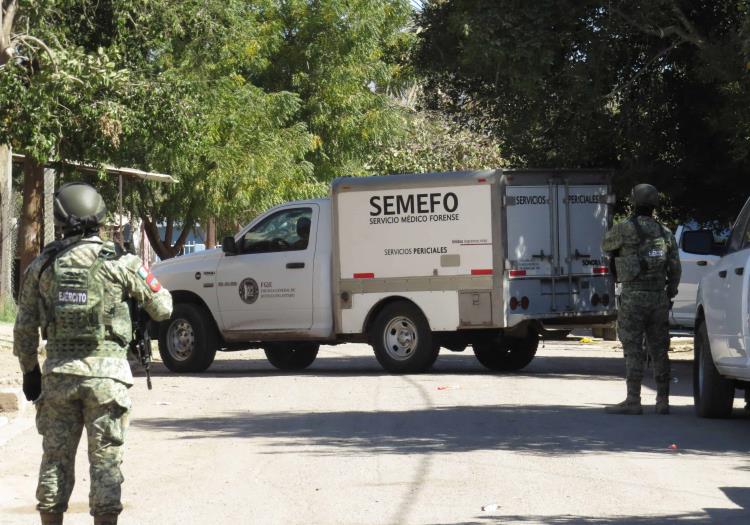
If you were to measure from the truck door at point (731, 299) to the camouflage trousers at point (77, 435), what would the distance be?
18.7ft

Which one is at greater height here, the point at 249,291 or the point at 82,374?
the point at 249,291

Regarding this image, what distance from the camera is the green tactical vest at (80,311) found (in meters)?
6.31

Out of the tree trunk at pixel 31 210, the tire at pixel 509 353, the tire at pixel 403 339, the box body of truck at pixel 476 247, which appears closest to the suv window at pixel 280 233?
the box body of truck at pixel 476 247

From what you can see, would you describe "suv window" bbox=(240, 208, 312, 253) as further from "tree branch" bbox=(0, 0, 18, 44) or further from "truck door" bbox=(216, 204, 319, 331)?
"tree branch" bbox=(0, 0, 18, 44)

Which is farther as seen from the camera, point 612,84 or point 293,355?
point 612,84

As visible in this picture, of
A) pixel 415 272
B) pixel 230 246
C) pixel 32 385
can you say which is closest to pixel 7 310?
pixel 230 246

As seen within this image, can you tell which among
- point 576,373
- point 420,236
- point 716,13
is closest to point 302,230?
point 420,236

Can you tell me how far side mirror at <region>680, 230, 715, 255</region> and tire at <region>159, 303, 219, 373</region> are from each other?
823 cm

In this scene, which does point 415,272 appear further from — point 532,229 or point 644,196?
point 644,196

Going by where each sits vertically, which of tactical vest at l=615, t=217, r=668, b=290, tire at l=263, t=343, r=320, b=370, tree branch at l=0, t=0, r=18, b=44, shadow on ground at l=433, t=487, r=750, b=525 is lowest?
shadow on ground at l=433, t=487, r=750, b=525

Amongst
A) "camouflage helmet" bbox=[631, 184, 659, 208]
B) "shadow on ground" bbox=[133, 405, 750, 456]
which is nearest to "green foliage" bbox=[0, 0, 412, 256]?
"shadow on ground" bbox=[133, 405, 750, 456]

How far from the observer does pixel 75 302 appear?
6293mm

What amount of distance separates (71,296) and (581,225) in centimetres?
1205

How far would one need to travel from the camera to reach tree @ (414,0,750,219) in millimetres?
18094
